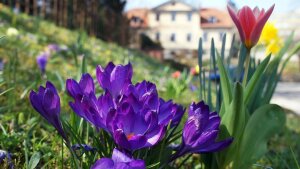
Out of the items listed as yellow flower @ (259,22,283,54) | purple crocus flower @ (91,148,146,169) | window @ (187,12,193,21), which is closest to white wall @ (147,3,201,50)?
window @ (187,12,193,21)

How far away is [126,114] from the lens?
27.0 inches

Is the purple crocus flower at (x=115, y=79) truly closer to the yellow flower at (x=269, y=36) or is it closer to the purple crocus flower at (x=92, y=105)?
the purple crocus flower at (x=92, y=105)

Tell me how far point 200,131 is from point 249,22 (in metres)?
0.27

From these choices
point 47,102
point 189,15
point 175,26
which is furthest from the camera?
point 175,26

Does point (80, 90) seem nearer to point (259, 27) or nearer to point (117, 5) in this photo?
point (259, 27)

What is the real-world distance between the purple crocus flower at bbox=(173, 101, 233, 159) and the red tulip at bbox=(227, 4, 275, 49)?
209 mm

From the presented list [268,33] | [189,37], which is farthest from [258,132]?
[189,37]

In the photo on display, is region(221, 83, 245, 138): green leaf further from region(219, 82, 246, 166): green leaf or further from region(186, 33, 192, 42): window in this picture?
region(186, 33, 192, 42): window

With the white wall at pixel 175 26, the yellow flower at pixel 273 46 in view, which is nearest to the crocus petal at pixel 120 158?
the yellow flower at pixel 273 46

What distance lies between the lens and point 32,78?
2.62 meters

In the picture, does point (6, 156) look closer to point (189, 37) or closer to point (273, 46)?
point (273, 46)

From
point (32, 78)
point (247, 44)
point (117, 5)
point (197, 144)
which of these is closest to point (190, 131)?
point (197, 144)

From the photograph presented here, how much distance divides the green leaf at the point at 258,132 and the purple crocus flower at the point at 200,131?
0.59ft

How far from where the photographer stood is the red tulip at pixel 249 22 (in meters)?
0.87
